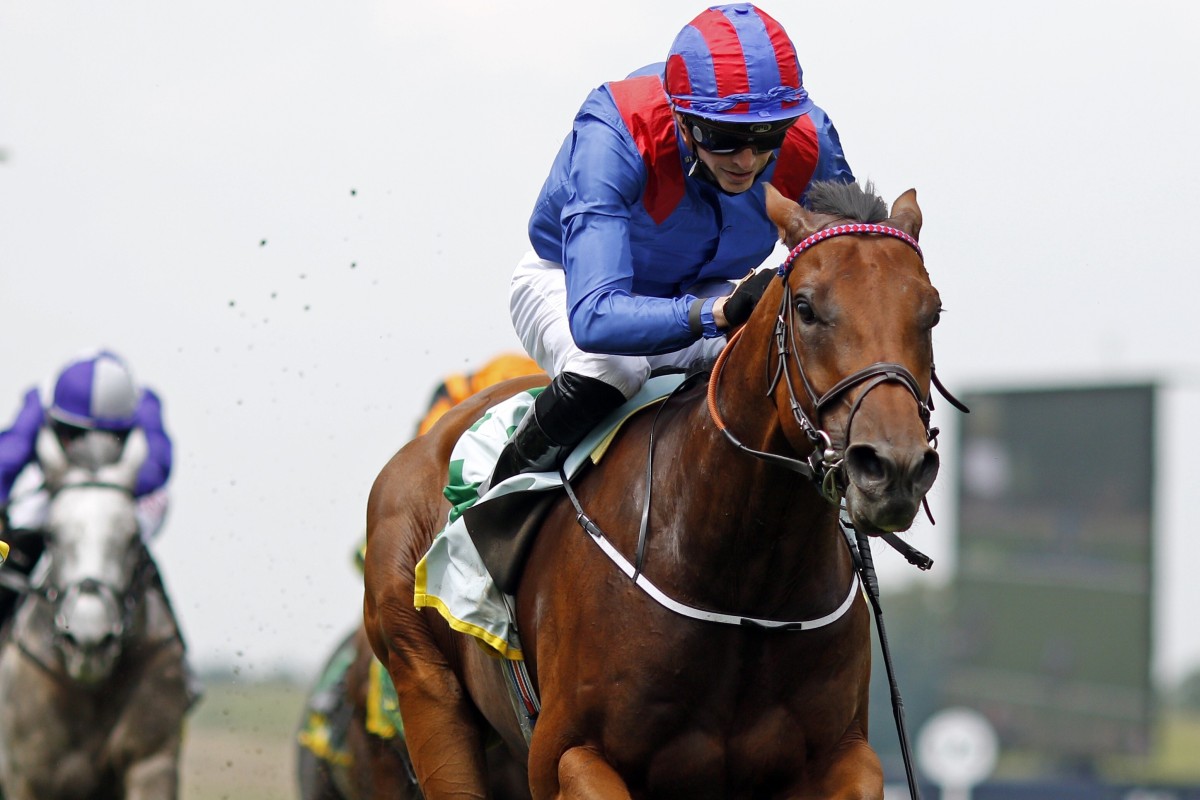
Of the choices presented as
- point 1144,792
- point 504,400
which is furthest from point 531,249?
point 1144,792

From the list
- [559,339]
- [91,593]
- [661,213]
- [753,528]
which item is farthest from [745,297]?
[91,593]

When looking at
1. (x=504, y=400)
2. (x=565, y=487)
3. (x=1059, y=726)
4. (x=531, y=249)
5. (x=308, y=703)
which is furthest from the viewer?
(x=1059, y=726)

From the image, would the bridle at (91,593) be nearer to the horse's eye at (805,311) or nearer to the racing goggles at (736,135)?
the racing goggles at (736,135)

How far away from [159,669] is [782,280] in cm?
550

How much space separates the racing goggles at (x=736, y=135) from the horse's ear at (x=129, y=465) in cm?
501

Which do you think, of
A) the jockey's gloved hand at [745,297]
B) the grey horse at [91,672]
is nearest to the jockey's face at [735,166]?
the jockey's gloved hand at [745,297]

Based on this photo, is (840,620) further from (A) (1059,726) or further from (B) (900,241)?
(A) (1059,726)

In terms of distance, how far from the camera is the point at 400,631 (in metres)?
5.30

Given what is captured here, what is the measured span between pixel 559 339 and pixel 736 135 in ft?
2.96

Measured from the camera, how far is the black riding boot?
14.5ft

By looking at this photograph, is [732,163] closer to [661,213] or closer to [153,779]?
[661,213]

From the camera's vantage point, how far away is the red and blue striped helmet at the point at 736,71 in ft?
13.3

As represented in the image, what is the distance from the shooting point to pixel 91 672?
26.8 ft

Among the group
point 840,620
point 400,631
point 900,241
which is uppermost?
point 900,241
